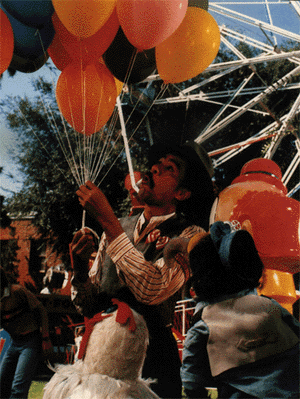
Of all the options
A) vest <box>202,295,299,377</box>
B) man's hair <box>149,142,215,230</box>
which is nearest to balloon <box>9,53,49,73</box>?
man's hair <box>149,142,215,230</box>

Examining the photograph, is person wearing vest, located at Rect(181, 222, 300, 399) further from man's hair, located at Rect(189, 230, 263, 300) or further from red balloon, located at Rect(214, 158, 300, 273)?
red balloon, located at Rect(214, 158, 300, 273)

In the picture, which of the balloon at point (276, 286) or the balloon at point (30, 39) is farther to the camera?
the balloon at point (276, 286)

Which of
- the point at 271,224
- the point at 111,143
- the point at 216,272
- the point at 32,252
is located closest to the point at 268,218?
the point at 271,224

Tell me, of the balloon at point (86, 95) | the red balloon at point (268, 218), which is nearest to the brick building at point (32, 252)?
the balloon at point (86, 95)

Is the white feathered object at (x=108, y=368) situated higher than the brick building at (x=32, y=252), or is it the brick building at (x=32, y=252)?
the brick building at (x=32, y=252)

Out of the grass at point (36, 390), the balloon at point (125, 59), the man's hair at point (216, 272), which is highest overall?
the balloon at point (125, 59)

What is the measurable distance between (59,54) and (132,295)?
1184mm

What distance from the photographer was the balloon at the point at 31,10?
141 cm

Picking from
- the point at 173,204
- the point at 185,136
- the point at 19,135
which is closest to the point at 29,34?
the point at 173,204

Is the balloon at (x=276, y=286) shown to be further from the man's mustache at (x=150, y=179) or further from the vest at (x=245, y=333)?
the man's mustache at (x=150, y=179)

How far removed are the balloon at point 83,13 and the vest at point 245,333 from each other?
119cm

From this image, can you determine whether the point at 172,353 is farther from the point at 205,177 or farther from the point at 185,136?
the point at 185,136

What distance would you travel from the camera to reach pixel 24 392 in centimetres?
215

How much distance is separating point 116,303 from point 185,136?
357 centimetres
